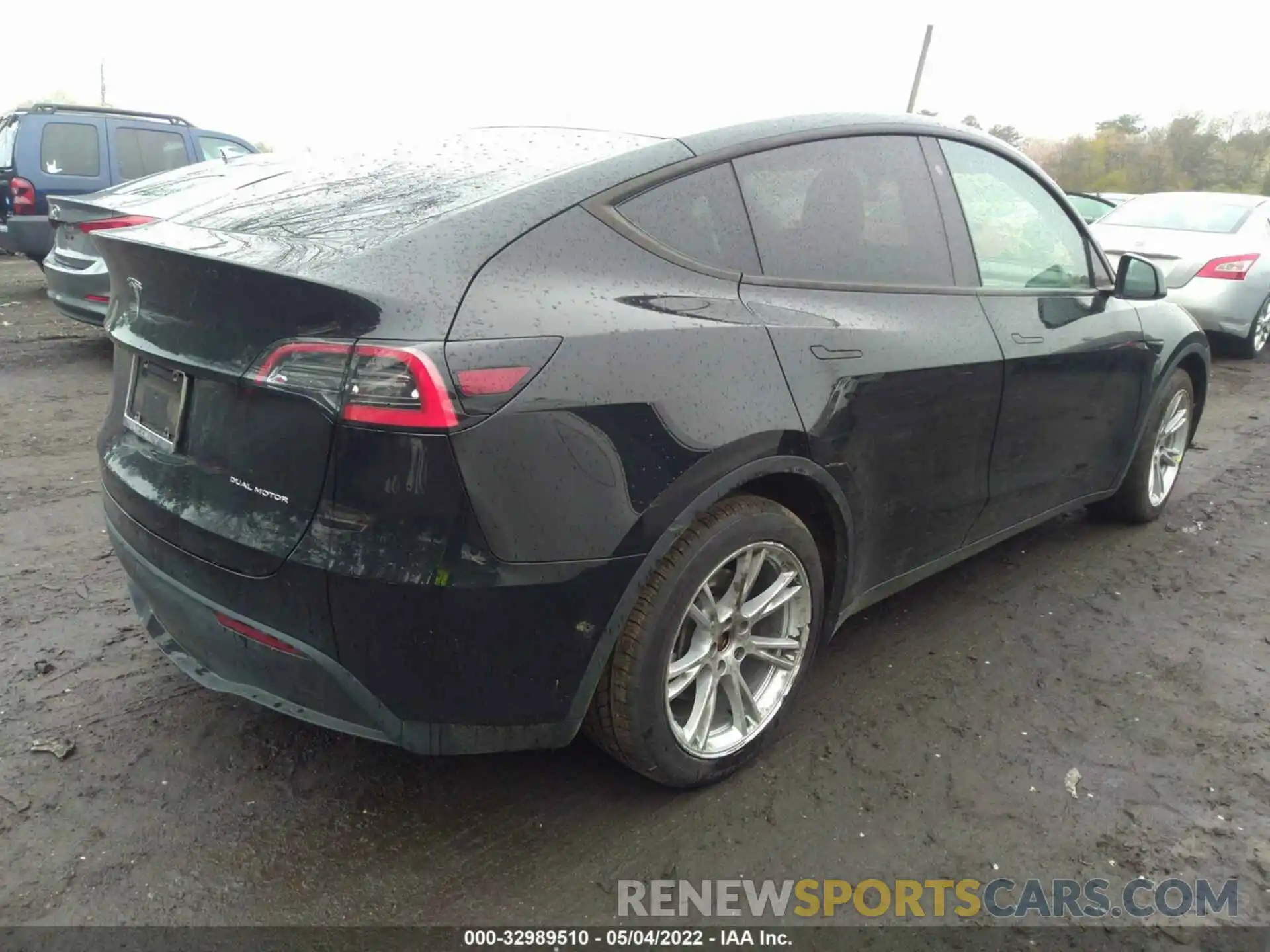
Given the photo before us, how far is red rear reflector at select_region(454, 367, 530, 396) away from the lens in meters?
1.88

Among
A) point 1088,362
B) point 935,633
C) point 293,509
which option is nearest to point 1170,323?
point 1088,362

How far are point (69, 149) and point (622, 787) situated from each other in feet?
31.7

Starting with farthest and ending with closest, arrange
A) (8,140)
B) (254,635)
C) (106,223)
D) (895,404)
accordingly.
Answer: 1. (8,140)
2. (106,223)
3. (895,404)
4. (254,635)

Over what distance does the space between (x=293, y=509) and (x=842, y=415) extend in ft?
4.63

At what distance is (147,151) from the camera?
9969mm

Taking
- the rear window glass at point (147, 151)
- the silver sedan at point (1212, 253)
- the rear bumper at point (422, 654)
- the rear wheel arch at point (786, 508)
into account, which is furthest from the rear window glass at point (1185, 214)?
the rear window glass at point (147, 151)

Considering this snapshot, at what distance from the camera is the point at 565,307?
205 centimetres

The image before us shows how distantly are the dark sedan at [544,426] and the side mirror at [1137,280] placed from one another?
1.15 metres

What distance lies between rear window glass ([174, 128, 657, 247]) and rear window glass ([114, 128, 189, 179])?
8514 millimetres

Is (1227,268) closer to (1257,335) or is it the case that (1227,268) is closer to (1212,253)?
(1212,253)

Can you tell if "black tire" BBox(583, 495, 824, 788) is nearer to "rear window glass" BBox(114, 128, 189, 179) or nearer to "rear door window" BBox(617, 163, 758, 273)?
"rear door window" BBox(617, 163, 758, 273)

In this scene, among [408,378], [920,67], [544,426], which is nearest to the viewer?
[408,378]

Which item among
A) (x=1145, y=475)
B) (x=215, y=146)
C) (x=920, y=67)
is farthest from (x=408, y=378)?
(x=920, y=67)

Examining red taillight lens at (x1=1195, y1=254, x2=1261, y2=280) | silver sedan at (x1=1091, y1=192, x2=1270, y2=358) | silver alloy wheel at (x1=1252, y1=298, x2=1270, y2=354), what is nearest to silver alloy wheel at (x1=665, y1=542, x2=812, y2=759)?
silver sedan at (x1=1091, y1=192, x2=1270, y2=358)
